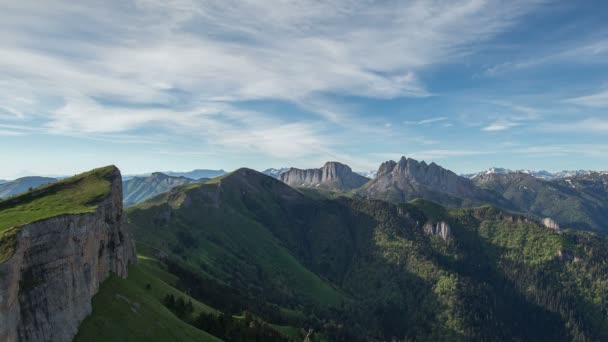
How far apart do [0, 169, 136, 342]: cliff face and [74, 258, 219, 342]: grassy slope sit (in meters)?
2.68

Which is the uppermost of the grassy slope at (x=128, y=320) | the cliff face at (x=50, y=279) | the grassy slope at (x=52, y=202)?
the grassy slope at (x=52, y=202)

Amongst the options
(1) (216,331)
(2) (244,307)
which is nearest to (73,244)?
(1) (216,331)

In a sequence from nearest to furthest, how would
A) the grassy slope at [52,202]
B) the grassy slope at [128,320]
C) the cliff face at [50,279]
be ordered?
the cliff face at [50,279], the grassy slope at [52,202], the grassy slope at [128,320]

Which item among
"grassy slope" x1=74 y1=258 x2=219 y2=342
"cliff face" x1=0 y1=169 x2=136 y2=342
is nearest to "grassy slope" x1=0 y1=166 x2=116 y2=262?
"cliff face" x1=0 y1=169 x2=136 y2=342

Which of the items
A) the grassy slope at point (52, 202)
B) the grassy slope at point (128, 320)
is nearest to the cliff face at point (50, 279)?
the grassy slope at point (52, 202)

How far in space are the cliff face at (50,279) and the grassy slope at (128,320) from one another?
268cm

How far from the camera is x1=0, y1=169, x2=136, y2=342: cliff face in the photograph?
191ft

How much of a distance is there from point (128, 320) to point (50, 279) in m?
19.6

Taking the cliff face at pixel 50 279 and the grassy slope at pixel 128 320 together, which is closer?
the cliff face at pixel 50 279

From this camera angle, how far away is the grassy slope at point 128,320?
242ft

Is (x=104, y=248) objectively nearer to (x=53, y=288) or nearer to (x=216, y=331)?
(x=53, y=288)

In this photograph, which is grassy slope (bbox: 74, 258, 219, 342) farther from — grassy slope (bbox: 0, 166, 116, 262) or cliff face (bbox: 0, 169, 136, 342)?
grassy slope (bbox: 0, 166, 116, 262)

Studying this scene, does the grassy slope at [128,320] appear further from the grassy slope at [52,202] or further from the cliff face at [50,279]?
the grassy slope at [52,202]

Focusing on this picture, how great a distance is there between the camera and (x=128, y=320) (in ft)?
265
